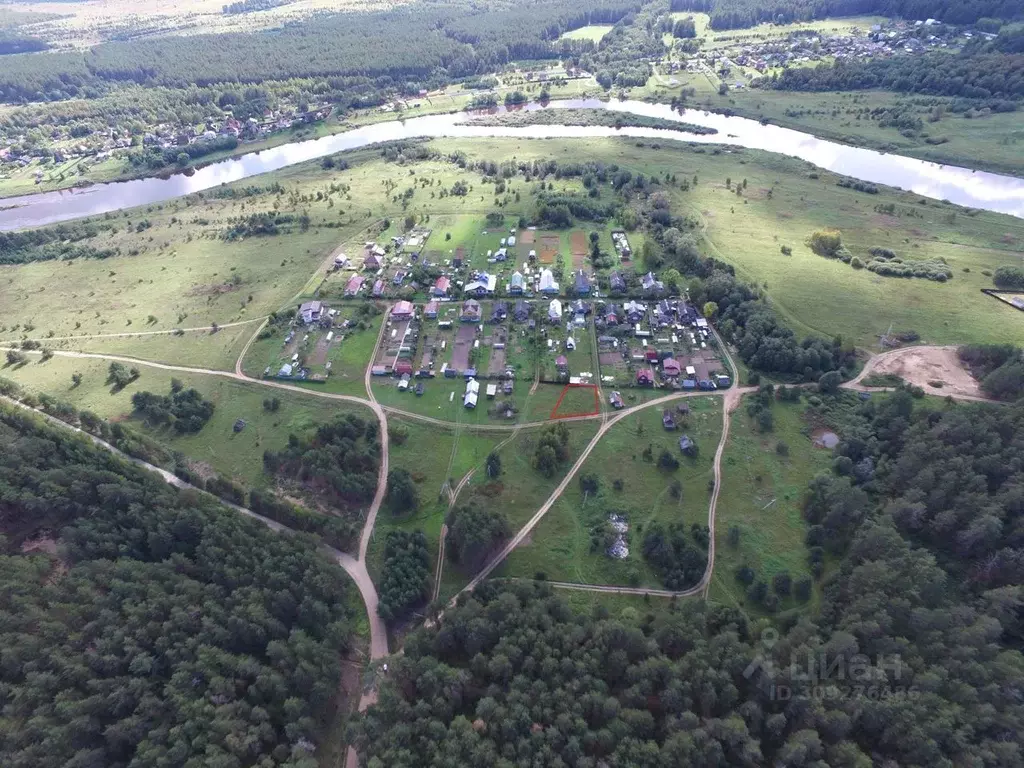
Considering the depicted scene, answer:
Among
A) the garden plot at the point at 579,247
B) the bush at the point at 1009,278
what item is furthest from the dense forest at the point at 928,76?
the garden plot at the point at 579,247

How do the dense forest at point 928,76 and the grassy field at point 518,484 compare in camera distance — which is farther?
the dense forest at point 928,76

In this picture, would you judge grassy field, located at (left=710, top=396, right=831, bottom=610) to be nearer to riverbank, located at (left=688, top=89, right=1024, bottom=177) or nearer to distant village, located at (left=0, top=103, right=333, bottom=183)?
riverbank, located at (left=688, top=89, right=1024, bottom=177)

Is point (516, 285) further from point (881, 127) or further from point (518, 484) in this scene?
point (881, 127)

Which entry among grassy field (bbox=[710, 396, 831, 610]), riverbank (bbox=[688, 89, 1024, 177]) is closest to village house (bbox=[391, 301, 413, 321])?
grassy field (bbox=[710, 396, 831, 610])

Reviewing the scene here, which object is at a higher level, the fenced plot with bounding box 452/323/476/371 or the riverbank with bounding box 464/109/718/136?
the riverbank with bounding box 464/109/718/136

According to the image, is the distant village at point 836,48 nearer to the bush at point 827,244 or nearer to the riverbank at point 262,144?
the riverbank at point 262,144
